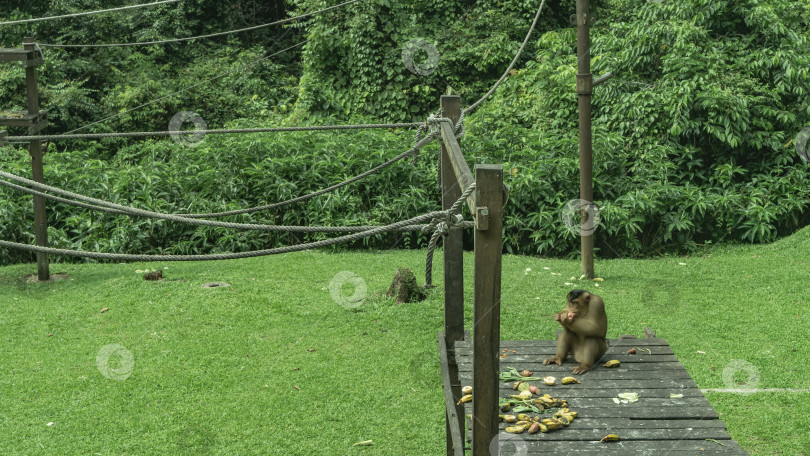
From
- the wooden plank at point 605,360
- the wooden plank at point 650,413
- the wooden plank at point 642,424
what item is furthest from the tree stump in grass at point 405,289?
the wooden plank at point 642,424

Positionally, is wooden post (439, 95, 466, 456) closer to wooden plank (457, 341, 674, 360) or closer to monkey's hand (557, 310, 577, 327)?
wooden plank (457, 341, 674, 360)

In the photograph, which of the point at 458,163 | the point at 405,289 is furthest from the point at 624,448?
the point at 405,289

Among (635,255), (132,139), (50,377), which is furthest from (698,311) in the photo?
(132,139)

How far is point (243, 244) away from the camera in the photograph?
8.77 metres

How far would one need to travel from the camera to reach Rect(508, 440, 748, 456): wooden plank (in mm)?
3256

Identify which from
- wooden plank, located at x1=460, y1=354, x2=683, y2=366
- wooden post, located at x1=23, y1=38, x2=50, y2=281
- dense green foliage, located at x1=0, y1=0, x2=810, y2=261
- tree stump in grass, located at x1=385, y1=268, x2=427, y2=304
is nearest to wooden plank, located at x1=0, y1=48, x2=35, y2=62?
wooden post, located at x1=23, y1=38, x2=50, y2=281

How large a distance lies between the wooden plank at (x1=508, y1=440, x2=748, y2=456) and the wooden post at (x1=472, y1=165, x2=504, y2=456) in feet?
1.07

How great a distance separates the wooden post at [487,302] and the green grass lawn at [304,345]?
6.77 ft

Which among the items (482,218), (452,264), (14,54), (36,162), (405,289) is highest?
(14,54)

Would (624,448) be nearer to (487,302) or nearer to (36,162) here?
(487,302)

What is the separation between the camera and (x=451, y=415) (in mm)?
3961

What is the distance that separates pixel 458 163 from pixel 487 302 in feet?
2.63

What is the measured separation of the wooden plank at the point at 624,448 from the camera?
3256mm

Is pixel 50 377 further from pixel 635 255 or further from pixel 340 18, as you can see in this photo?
pixel 340 18
